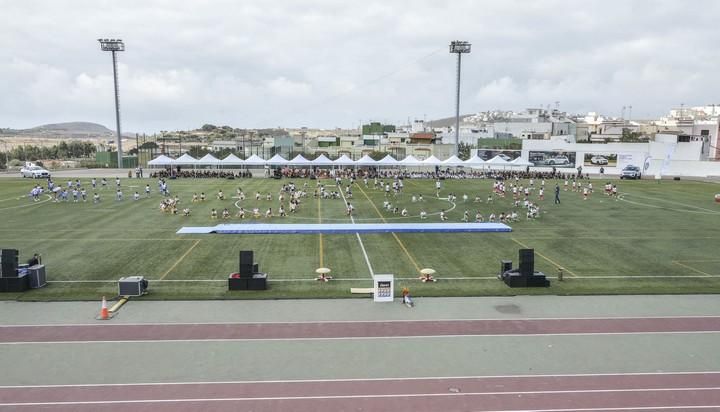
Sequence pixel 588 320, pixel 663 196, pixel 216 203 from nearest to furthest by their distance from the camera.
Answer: pixel 588 320, pixel 216 203, pixel 663 196

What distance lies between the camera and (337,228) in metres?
30.7

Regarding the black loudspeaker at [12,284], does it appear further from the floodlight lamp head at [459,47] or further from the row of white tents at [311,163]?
the floodlight lamp head at [459,47]

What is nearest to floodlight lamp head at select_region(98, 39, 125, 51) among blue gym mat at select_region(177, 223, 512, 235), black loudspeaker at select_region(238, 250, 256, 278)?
blue gym mat at select_region(177, 223, 512, 235)

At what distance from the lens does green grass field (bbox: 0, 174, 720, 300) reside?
19.9 m

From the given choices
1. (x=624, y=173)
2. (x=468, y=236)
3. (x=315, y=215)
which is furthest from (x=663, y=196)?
(x=315, y=215)

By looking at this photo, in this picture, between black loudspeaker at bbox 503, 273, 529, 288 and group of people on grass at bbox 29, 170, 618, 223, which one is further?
group of people on grass at bbox 29, 170, 618, 223

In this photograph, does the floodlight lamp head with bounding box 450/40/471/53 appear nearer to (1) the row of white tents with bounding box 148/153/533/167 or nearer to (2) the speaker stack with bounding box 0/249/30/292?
(1) the row of white tents with bounding box 148/153/533/167

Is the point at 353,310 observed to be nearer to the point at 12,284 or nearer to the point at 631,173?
the point at 12,284

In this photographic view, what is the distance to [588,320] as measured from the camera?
1636 cm

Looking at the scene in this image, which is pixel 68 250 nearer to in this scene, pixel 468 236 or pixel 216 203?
pixel 216 203

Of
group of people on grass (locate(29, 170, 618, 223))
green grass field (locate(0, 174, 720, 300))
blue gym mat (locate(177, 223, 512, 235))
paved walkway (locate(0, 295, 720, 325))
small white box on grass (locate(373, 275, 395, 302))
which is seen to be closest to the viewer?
paved walkway (locate(0, 295, 720, 325))

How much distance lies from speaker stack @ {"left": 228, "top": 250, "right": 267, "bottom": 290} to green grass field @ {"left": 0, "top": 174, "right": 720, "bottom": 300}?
1.11 feet

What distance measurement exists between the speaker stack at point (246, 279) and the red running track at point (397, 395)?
23.2 ft

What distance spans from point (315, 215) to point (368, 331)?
872 inches
